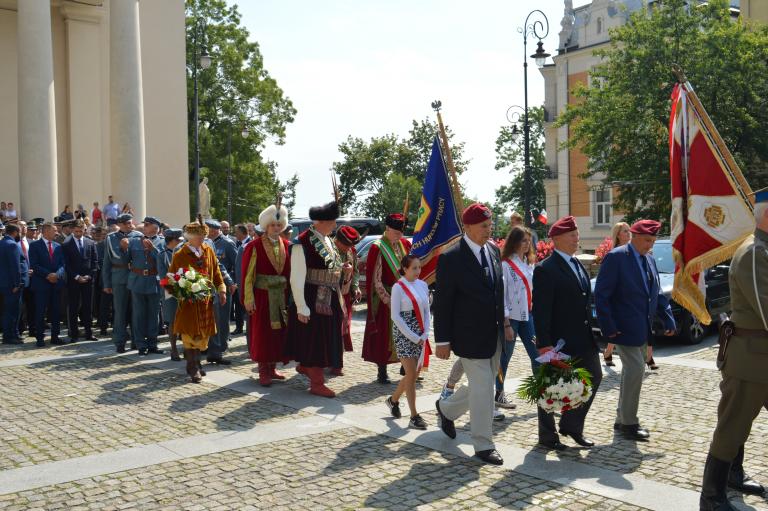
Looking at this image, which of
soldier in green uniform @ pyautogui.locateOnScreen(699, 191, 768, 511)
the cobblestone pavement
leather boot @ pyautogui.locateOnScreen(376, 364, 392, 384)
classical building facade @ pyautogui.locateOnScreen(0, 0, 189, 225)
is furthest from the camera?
classical building facade @ pyautogui.locateOnScreen(0, 0, 189, 225)

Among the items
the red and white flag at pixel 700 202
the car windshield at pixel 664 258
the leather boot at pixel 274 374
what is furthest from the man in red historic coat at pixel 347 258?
the car windshield at pixel 664 258

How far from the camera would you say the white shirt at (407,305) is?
785 cm

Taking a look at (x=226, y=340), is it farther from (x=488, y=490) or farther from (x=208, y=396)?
(x=488, y=490)

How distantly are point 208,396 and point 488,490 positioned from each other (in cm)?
447

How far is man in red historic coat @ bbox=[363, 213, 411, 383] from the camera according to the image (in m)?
9.78

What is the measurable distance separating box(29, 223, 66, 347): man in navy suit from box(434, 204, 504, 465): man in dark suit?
9.51 meters

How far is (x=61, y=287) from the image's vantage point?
14258mm

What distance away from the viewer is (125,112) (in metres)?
24.5

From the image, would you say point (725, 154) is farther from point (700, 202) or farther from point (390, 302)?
point (390, 302)

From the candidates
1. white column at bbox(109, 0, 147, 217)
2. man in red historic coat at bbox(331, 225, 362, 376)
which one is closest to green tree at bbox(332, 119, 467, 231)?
white column at bbox(109, 0, 147, 217)

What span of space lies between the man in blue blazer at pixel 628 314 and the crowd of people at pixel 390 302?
12mm

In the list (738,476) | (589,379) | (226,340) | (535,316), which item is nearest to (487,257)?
(535,316)

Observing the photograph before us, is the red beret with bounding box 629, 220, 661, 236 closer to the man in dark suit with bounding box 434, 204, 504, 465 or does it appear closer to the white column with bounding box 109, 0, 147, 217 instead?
the man in dark suit with bounding box 434, 204, 504, 465

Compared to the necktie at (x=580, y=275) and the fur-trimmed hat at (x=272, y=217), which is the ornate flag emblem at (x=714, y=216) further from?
the fur-trimmed hat at (x=272, y=217)
